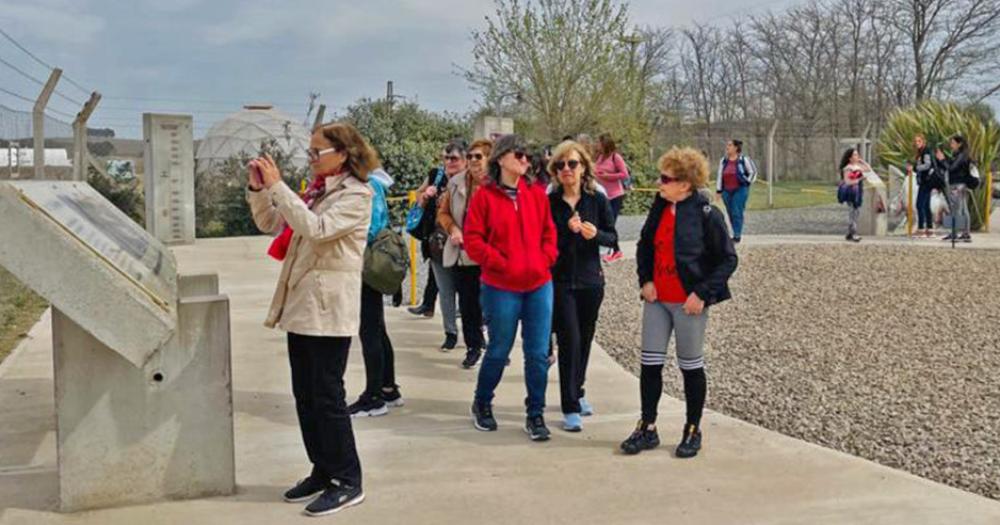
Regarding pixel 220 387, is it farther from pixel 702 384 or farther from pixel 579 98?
pixel 579 98

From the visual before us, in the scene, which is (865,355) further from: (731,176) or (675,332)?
(731,176)

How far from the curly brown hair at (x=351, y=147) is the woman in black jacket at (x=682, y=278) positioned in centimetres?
158

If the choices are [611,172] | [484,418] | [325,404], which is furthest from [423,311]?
[325,404]

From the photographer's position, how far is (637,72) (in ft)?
85.6

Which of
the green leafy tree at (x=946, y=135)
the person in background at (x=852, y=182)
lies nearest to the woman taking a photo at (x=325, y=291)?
the person in background at (x=852, y=182)

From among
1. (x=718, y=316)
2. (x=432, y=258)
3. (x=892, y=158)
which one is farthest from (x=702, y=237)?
(x=892, y=158)

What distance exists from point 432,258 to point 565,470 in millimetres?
2993

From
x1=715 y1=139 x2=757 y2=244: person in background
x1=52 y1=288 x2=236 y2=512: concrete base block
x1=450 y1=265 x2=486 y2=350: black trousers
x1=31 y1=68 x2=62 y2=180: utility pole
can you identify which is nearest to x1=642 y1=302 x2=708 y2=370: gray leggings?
x1=450 y1=265 x2=486 y2=350: black trousers

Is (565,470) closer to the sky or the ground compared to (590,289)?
closer to the ground

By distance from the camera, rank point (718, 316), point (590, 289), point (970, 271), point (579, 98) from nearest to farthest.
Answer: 1. point (590, 289)
2. point (718, 316)
3. point (970, 271)
4. point (579, 98)

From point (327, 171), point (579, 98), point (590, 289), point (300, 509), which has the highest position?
point (579, 98)

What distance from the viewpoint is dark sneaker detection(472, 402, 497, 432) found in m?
5.38

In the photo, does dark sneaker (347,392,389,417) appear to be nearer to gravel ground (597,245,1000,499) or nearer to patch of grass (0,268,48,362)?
gravel ground (597,245,1000,499)

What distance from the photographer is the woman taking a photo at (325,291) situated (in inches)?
157
